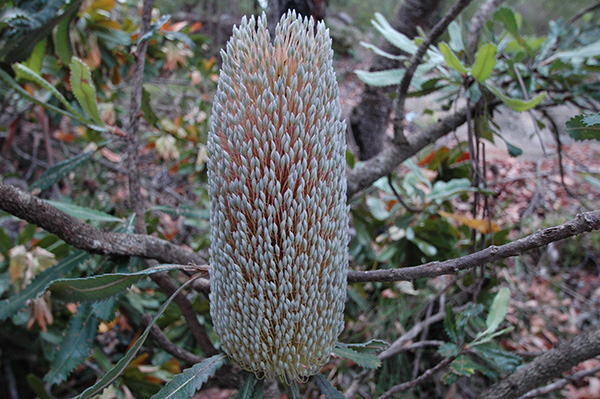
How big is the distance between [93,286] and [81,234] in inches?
5.4

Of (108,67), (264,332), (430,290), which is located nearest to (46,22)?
(108,67)

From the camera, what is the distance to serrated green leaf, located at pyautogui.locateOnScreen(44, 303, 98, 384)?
779 millimetres

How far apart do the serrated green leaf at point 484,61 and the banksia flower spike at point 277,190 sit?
0.48m

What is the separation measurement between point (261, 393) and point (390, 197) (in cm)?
120

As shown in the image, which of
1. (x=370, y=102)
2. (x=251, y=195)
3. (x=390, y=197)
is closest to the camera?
(x=251, y=195)

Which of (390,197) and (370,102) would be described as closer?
(390,197)

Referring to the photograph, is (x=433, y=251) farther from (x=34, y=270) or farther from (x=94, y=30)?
(x=94, y=30)

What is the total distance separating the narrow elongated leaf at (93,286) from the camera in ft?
1.86

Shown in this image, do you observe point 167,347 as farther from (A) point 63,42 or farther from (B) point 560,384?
(B) point 560,384

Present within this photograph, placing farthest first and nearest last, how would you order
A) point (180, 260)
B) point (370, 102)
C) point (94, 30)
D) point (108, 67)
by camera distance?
point (370, 102)
point (108, 67)
point (94, 30)
point (180, 260)

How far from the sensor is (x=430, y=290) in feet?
6.59

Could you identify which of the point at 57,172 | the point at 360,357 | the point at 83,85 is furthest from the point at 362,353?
the point at 57,172

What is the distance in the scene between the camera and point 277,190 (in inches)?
20.5

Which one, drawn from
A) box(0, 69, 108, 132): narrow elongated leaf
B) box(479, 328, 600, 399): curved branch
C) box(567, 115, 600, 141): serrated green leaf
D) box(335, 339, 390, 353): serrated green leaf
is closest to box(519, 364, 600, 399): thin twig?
Result: box(479, 328, 600, 399): curved branch
